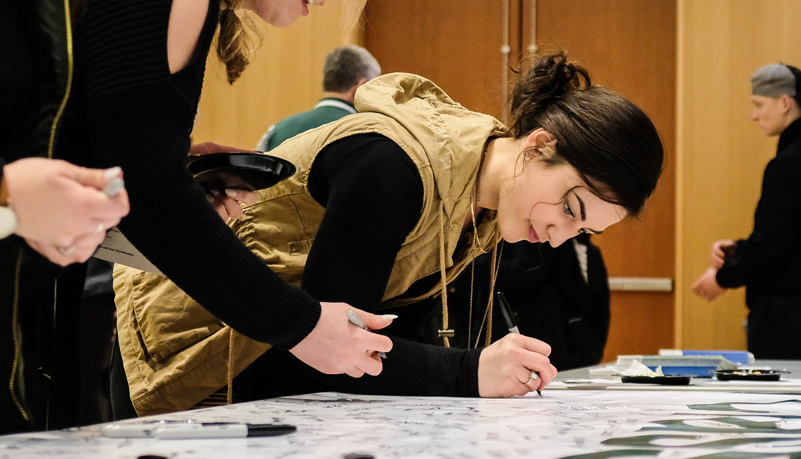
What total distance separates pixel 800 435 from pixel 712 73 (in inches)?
142

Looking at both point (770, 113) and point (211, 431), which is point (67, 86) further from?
point (770, 113)

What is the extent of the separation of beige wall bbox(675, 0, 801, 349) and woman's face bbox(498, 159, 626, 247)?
2.85 meters

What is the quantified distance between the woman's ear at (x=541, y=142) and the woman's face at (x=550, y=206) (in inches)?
0.9

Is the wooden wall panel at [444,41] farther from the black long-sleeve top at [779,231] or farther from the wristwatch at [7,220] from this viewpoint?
the wristwatch at [7,220]

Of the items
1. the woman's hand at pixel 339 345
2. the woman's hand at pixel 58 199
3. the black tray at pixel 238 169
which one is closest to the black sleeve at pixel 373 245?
the black tray at pixel 238 169

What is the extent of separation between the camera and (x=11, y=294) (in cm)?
90

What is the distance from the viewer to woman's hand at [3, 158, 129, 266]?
0.66m

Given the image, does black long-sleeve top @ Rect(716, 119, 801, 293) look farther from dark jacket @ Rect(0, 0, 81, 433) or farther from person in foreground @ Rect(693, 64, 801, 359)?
dark jacket @ Rect(0, 0, 81, 433)

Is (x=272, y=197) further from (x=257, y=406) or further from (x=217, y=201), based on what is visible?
(x=257, y=406)

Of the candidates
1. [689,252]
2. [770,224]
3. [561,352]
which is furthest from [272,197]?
[689,252]

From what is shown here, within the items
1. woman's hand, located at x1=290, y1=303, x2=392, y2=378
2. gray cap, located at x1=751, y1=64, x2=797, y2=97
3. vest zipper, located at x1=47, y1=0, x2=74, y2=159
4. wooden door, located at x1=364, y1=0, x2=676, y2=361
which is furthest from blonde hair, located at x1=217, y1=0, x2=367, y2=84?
wooden door, located at x1=364, y1=0, x2=676, y2=361

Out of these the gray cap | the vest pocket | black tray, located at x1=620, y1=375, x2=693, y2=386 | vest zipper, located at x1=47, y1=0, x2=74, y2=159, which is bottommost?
black tray, located at x1=620, y1=375, x2=693, y2=386

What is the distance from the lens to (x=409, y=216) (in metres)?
1.33

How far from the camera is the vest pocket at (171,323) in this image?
4.41ft
